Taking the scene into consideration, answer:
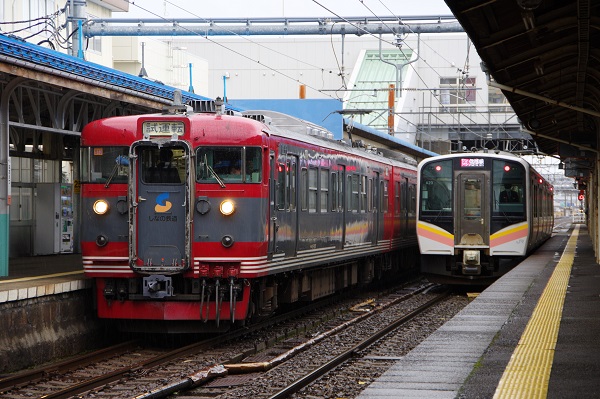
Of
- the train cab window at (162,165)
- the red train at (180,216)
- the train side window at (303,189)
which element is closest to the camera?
the red train at (180,216)

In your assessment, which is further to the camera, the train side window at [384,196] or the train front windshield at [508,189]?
the train side window at [384,196]

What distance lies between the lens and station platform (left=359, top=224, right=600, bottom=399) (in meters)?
6.58

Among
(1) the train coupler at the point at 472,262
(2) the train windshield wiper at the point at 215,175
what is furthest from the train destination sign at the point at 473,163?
(2) the train windshield wiper at the point at 215,175

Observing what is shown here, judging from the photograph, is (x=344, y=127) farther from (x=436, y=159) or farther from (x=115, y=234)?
(x=115, y=234)

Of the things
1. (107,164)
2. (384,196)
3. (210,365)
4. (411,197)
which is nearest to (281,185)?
(107,164)

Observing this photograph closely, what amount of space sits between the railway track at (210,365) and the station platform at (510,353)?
1.66 metres

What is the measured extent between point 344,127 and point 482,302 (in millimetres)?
19662

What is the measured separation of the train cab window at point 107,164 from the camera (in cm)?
1233

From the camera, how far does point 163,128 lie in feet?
40.2

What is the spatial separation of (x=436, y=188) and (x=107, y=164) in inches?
365

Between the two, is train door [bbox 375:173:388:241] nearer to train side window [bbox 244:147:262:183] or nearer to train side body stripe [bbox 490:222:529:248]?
train side body stripe [bbox 490:222:529:248]

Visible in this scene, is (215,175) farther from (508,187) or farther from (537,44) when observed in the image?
(508,187)

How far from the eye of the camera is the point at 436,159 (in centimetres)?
2016

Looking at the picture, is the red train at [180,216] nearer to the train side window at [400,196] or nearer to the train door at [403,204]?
the train side window at [400,196]
